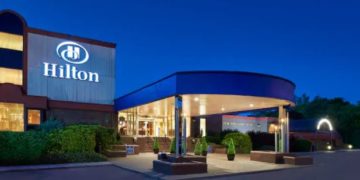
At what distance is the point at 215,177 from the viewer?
14273mm

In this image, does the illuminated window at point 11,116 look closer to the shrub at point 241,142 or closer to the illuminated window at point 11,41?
the illuminated window at point 11,41

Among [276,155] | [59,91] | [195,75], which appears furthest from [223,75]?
[59,91]

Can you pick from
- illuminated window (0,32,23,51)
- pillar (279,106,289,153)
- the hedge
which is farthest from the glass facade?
pillar (279,106,289,153)

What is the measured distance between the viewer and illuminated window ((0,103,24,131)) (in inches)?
1152

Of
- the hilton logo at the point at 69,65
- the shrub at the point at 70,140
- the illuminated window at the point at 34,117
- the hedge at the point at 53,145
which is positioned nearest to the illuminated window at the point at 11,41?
the hilton logo at the point at 69,65

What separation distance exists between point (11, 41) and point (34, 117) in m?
6.47

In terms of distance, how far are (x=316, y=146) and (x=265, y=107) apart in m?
15.4

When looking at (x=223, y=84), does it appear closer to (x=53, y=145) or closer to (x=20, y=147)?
(x=53, y=145)

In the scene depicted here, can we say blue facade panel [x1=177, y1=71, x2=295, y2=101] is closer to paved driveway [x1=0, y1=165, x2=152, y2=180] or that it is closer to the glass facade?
paved driveway [x1=0, y1=165, x2=152, y2=180]

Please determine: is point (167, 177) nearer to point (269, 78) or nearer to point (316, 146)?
point (269, 78)

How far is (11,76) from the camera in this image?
3056 centimetres

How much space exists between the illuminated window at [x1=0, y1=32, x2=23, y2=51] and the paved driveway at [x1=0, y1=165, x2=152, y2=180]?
58.3 feet

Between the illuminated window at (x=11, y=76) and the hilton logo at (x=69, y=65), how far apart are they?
211 centimetres

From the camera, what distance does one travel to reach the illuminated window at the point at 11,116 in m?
29.2
